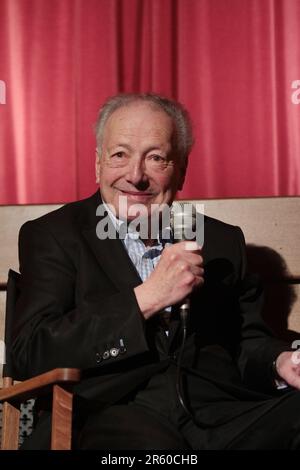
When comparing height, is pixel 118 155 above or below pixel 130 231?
above

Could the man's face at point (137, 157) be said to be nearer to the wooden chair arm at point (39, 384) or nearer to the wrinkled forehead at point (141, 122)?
the wrinkled forehead at point (141, 122)

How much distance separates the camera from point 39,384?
56.7 inches

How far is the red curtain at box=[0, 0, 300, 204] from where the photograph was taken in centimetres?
272

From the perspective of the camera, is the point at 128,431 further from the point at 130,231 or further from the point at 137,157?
the point at 137,157

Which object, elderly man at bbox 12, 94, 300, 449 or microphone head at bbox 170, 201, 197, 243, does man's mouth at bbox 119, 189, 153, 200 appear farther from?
microphone head at bbox 170, 201, 197, 243

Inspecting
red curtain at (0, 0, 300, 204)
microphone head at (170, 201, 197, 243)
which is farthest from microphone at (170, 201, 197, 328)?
red curtain at (0, 0, 300, 204)

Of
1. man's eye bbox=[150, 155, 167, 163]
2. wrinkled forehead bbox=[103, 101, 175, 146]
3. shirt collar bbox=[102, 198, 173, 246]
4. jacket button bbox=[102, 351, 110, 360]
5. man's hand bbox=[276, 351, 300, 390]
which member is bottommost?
man's hand bbox=[276, 351, 300, 390]

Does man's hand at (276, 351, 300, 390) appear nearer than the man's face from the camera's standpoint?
Yes

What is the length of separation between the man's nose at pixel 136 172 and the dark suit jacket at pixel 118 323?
0.41 ft

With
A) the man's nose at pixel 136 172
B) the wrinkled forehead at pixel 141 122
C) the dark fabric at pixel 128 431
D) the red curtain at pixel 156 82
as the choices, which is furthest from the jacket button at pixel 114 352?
the red curtain at pixel 156 82

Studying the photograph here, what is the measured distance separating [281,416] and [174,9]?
5.87 ft

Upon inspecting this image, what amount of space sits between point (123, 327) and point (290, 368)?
449 mm

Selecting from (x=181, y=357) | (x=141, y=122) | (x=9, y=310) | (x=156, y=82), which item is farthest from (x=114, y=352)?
(x=156, y=82)

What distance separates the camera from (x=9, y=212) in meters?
2.34
